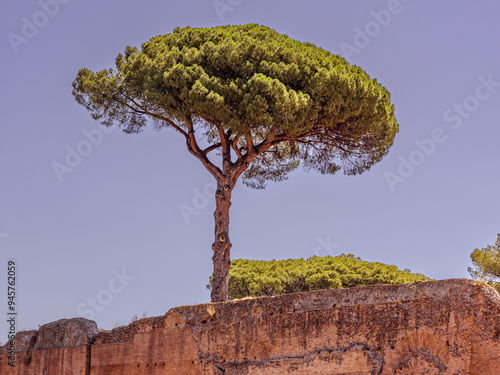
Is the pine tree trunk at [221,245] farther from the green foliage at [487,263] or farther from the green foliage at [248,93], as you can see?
the green foliage at [487,263]

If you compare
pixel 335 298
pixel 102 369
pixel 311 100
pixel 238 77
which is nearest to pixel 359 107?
pixel 311 100

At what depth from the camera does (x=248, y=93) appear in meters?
12.6

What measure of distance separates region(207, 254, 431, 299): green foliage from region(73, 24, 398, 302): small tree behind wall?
3.52 meters

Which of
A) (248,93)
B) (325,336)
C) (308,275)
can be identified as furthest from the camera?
(308,275)

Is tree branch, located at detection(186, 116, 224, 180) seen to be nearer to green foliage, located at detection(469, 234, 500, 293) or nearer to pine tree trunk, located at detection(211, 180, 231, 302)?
pine tree trunk, located at detection(211, 180, 231, 302)

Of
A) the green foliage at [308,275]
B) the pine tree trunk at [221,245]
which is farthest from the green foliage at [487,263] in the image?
the pine tree trunk at [221,245]

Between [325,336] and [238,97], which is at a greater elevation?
[238,97]

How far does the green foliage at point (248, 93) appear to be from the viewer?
41.8 ft

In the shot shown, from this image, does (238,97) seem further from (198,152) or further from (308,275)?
(308,275)

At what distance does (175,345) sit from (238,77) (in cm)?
572

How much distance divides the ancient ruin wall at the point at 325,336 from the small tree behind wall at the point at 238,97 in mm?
2807

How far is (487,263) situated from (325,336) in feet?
33.8

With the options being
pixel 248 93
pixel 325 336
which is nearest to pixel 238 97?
pixel 248 93

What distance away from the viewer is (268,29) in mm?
14188
